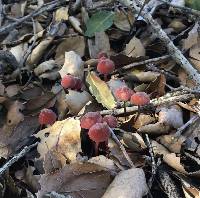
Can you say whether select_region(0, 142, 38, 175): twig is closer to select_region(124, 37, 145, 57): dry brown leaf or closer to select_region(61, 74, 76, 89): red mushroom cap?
select_region(61, 74, 76, 89): red mushroom cap

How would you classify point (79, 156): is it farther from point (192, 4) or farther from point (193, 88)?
point (192, 4)

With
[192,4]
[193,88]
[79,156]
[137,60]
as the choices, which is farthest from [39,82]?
[192,4]

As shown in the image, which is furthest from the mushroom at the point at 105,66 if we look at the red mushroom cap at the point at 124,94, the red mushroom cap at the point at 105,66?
the red mushroom cap at the point at 124,94

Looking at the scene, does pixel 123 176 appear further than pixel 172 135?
No

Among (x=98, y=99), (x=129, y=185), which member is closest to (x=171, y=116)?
(x=98, y=99)

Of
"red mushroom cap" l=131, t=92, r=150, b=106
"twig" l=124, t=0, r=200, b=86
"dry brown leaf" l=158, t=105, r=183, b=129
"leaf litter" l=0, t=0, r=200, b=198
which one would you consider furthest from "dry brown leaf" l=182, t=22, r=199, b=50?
"red mushroom cap" l=131, t=92, r=150, b=106

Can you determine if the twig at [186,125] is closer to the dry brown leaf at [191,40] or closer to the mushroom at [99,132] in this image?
the mushroom at [99,132]
